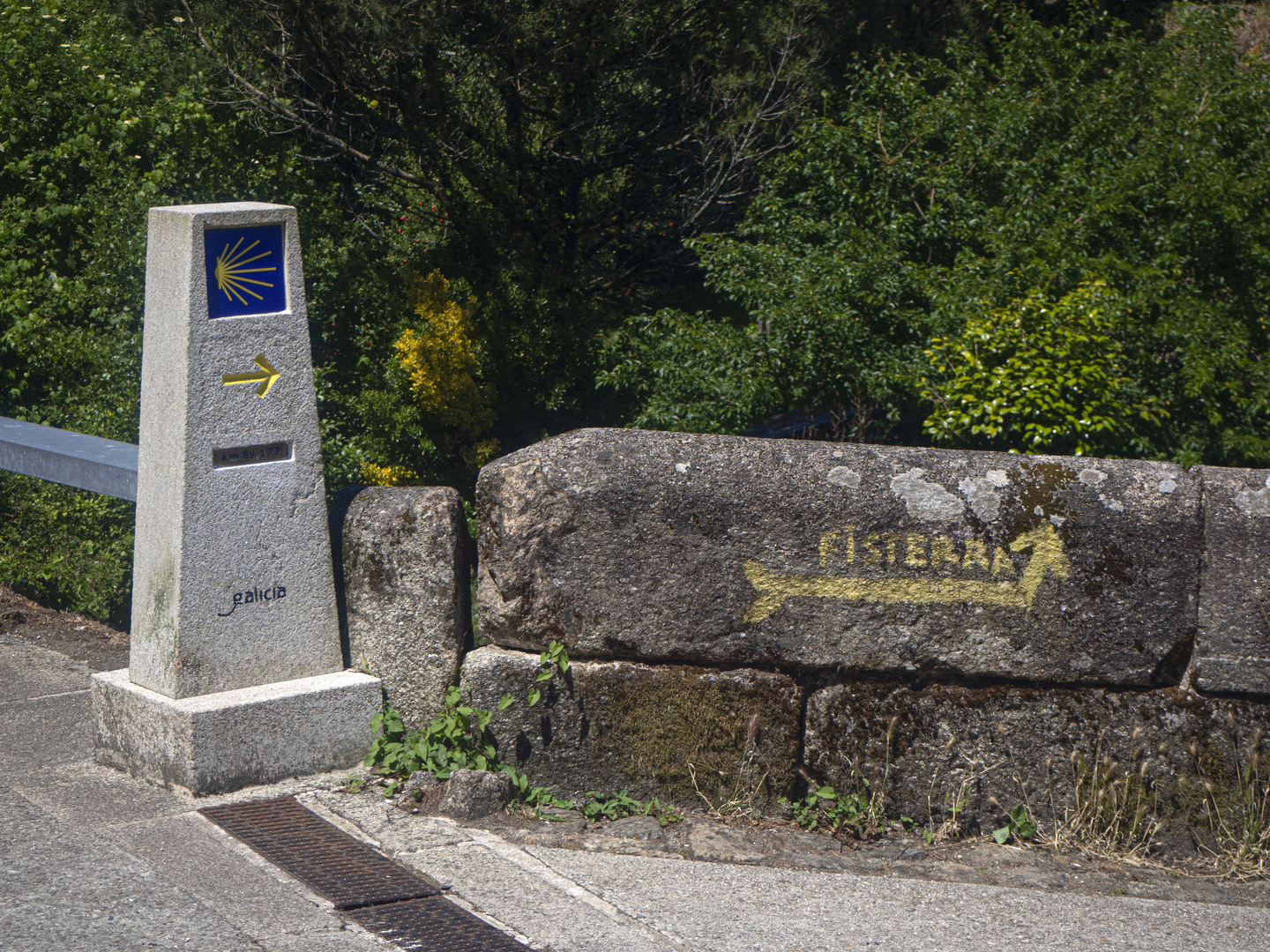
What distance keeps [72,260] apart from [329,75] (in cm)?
248

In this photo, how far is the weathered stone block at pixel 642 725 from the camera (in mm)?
3746

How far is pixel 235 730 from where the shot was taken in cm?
366

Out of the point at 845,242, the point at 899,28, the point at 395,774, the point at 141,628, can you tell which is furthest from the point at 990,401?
the point at 899,28

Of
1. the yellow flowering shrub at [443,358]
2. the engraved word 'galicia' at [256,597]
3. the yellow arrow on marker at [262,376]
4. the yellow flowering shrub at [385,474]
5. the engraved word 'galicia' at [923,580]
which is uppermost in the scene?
the yellow flowering shrub at [443,358]

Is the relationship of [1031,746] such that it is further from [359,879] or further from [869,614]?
[359,879]

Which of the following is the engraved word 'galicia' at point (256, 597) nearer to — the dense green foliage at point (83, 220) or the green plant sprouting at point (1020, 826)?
the green plant sprouting at point (1020, 826)

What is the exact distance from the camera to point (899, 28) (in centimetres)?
1123

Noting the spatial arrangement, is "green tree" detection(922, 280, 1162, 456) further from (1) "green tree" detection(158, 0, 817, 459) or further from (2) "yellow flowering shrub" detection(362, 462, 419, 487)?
(2) "yellow flowering shrub" detection(362, 462, 419, 487)

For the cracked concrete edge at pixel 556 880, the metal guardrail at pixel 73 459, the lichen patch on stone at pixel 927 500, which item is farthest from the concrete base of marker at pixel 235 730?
the lichen patch on stone at pixel 927 500

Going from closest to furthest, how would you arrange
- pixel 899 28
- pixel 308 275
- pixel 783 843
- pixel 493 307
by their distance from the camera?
pixel 783 843 → pixel 308 275 → pixel 493 307 → pixel 899 28

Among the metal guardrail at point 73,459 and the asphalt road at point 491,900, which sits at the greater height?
the metal guardrail at point 73,459

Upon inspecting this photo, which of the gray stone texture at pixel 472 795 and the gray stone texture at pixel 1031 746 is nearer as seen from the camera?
the gray stone texture at pixel 472 795

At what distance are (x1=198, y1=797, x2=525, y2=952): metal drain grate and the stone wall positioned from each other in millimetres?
645

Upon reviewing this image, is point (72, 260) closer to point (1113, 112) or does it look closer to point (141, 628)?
point (141, 628)
